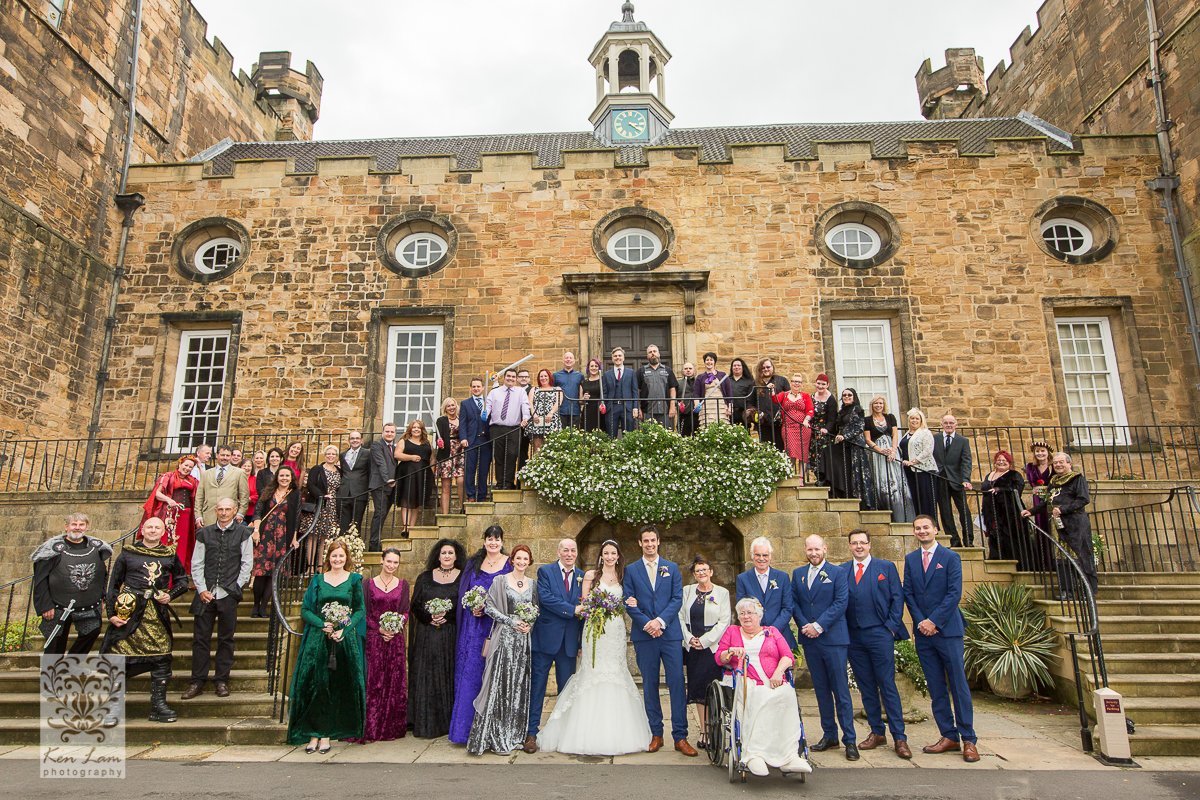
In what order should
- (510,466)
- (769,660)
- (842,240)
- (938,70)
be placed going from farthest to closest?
1. (938,70)
2. (842,240)
3. (510,466)
4. (769,660)

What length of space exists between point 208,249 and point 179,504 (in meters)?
7.31

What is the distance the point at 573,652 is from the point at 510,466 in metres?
3.72

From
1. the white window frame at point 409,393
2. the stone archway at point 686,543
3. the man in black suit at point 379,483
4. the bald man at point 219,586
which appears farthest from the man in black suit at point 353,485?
the white window frame at point 409,393

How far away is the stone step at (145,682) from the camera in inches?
290

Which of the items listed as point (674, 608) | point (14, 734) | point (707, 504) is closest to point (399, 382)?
point (707, 504)

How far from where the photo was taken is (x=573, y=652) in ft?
21.5

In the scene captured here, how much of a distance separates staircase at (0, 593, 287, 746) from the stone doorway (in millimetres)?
7363

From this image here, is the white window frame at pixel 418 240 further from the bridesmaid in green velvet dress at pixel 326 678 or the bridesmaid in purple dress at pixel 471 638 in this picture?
the bridesmaid in green velvet dress at pixel 326 678

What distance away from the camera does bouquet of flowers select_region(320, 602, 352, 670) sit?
626 centimetres

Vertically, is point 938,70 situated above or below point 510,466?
above

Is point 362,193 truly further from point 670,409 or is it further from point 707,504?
point 707,504

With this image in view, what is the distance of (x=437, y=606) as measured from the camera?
660cm

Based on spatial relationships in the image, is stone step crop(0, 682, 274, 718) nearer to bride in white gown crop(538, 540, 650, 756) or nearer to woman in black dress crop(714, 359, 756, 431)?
bride in white gown crop(538, 540, 650, 756)

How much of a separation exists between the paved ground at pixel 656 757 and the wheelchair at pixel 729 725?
159 mm
